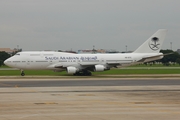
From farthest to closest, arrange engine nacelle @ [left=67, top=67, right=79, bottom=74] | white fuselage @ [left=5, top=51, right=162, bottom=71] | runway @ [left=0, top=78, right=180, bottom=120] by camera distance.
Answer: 1. white fuselage @ [left=5, top=51, right=162, bottom=71]
2. engine nacelle @ [left=67, top=67, right=79, bottom=74]
3. runway @ [left=0, top=78, right=180, bottom=120]

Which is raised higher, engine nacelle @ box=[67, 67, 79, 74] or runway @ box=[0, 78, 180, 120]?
engine nacelle @ box=[67, 67, 79, 74]

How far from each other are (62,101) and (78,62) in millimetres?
32840

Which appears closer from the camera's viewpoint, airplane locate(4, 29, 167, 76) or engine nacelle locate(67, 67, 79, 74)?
engine nacelle locate(67, 67, 79, 74)

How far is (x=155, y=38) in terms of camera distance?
5731cm

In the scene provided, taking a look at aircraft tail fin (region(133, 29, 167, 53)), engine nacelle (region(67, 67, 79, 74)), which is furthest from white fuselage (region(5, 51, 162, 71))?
engine nacelle (region(67, 67, 79, 74))

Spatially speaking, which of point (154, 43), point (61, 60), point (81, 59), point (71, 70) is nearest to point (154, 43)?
point (154, 43)

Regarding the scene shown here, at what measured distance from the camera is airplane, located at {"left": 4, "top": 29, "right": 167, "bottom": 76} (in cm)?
5278

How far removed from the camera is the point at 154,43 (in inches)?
2245

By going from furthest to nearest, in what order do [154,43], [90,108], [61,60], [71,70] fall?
[154,43], [61,60], [71,70], [90,108]

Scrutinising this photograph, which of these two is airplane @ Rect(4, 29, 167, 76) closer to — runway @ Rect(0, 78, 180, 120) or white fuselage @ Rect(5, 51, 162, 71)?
white fuselage @ Rect(5, 51, 162, 71)

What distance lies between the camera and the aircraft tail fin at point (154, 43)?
57.0m

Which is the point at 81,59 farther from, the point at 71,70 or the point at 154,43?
the point at 154,43

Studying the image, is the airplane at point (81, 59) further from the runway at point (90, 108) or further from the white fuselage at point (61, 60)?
the runway at point (90, 108)

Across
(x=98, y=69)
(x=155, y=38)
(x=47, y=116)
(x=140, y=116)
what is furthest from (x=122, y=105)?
(x=155, y=38)
